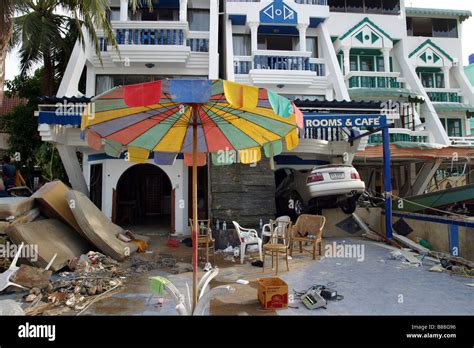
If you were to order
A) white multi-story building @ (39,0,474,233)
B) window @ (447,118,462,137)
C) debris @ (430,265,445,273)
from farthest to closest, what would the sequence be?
window @ (447,118,462,137) < white multi-story building @ (39,0,474,233) < debris @ (430,265,445,273)

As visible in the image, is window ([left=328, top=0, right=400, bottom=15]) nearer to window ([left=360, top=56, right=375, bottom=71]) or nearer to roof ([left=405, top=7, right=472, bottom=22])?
roof ([left=405, top=7, right=472, bottom=22])

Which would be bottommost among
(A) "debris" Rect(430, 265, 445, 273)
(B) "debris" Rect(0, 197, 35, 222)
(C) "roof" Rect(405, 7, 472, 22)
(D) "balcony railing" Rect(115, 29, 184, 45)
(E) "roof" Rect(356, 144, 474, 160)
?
(A) "debris" Rect(430, 265, 445, 273)

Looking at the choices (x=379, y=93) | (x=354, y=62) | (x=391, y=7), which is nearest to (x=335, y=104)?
(x=379, y=93)

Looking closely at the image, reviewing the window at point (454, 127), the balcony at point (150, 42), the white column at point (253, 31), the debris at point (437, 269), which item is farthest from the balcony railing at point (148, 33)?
the window at point (454, 127)

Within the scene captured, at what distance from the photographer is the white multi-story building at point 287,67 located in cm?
999

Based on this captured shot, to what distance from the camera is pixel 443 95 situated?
16578 millimetres

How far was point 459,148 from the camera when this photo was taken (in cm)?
1284

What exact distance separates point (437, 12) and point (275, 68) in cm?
1231

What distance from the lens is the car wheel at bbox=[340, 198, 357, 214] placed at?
27.4 ft

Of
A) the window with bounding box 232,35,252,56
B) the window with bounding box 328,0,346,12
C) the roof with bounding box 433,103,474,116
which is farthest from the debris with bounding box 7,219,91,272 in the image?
the roof with bounding box 433,103,474,116

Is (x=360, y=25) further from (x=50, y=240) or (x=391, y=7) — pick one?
(x=50, y=240)

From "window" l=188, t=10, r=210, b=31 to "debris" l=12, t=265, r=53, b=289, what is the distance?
35.5ft

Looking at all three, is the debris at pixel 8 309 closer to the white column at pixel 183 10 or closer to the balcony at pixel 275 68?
the balcony at pixel 275 68
